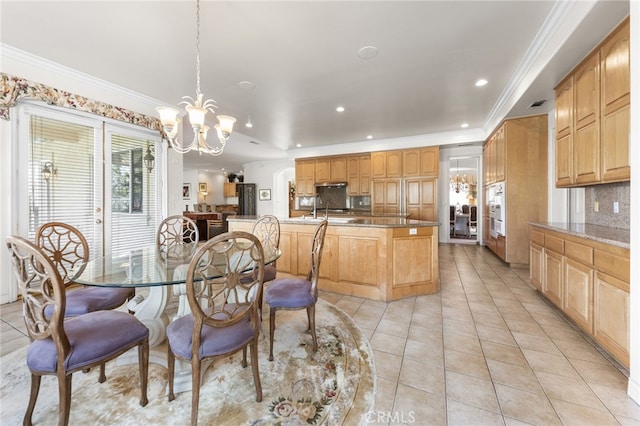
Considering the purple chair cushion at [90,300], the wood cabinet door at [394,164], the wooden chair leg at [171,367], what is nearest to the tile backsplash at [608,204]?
the wood cabinet door at [394,164]

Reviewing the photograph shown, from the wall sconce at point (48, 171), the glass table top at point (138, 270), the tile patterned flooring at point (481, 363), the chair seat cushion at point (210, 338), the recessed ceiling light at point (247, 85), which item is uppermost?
the recessed ceiling light at point (247, 85)

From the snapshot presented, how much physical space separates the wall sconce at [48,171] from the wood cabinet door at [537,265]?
5852 millimetres

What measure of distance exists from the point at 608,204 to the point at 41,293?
455 cm

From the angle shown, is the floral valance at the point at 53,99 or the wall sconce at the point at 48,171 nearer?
the floral valance at the point at 53,99

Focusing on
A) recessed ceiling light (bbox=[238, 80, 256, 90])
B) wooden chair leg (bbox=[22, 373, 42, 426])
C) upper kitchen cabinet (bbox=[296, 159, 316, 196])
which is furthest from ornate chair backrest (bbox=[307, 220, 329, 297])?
upper kitchen cabinet (bbox=[296, 159, 316, 196])

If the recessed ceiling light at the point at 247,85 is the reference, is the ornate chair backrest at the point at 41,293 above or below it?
below

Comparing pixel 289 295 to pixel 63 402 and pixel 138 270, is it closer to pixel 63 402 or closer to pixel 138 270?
pixel 138 270

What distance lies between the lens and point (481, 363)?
1.82m

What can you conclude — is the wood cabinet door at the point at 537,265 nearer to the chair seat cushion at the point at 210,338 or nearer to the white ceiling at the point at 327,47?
the white ceiling at the point at 327,47

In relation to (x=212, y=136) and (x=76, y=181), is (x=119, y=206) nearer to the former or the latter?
(x=76, y=181)

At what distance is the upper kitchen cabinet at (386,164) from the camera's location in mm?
6091

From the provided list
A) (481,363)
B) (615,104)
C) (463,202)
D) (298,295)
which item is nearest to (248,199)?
(463,202)

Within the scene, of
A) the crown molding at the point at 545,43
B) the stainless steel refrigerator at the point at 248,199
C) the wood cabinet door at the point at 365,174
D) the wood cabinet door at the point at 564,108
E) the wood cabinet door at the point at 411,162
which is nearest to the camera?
the crown molding at the point at 545,43

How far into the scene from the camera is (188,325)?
1392 millimetres
